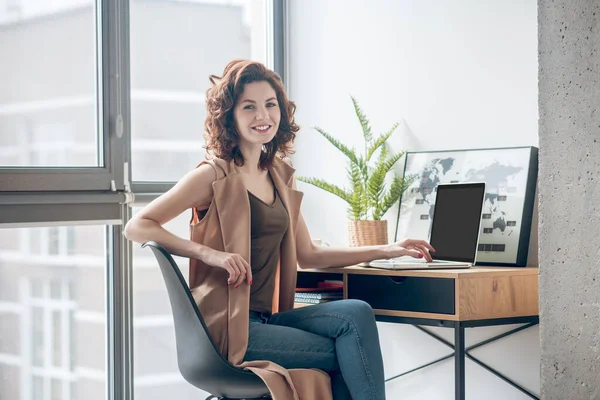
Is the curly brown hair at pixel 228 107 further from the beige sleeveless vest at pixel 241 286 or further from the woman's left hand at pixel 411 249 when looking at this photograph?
the woman's left hand at pixel 411 249

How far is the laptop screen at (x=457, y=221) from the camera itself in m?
2.54

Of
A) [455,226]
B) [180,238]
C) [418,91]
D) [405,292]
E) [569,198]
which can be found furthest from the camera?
[418,91]

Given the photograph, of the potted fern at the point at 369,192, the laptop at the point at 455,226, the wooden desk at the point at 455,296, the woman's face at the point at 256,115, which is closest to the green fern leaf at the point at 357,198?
the potted fern at the point at 369,192

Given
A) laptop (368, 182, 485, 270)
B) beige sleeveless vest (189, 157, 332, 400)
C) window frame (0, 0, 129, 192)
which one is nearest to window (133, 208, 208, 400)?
window frame (0, 0, 129, 192)

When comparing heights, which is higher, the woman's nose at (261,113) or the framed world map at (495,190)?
the woman's nose at (261,113)

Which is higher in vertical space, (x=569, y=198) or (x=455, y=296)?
(x=569, y=198)

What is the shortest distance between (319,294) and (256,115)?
0.68 meters

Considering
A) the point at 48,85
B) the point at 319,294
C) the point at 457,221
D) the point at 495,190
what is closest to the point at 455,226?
the point at 457,221

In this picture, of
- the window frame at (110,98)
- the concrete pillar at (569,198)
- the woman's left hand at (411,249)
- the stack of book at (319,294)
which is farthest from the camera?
the window frame at (110,98)

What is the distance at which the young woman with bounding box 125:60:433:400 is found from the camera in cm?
207

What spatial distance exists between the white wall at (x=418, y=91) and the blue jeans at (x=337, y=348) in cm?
84

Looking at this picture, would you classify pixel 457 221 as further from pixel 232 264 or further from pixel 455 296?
pixel 232 264

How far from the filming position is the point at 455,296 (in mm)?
2270

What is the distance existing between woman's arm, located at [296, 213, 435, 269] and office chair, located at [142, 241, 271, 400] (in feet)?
1.80
